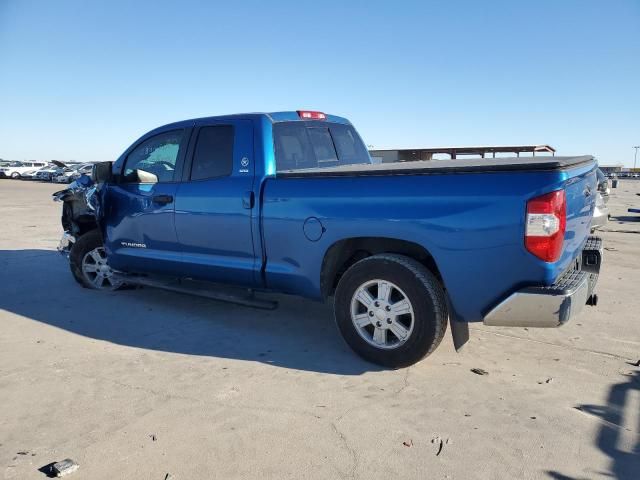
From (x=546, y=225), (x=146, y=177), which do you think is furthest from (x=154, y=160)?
(x=546, y=225)

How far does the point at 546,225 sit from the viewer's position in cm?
303

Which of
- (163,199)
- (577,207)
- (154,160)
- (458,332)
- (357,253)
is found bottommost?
(458,332)

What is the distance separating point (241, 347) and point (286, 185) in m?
1.38

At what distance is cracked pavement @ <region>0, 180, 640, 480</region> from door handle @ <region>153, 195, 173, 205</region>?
1.14 meters

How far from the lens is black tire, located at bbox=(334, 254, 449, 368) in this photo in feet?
11.5

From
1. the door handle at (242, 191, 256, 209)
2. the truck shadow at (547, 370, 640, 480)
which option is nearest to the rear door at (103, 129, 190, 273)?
the door handle at (242, 191, 256, 209)

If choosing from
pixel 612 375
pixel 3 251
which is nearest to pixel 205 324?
pixel 612 375

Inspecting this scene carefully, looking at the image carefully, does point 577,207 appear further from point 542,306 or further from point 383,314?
point 383,314

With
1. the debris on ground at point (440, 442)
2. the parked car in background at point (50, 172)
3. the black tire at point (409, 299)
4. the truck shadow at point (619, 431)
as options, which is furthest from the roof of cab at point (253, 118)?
the parked car in background at point (50, 172)

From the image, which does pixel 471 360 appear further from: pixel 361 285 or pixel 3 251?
pixel 3 251

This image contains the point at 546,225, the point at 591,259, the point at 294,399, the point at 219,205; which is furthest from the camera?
the point at 219,205

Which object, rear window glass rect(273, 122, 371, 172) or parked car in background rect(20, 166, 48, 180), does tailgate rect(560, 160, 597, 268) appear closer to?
rear window glass rect(273, 122, 371, 172)

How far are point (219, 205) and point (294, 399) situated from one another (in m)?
1.97

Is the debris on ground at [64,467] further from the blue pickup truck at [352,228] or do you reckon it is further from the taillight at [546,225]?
the taillight at [546,225]
